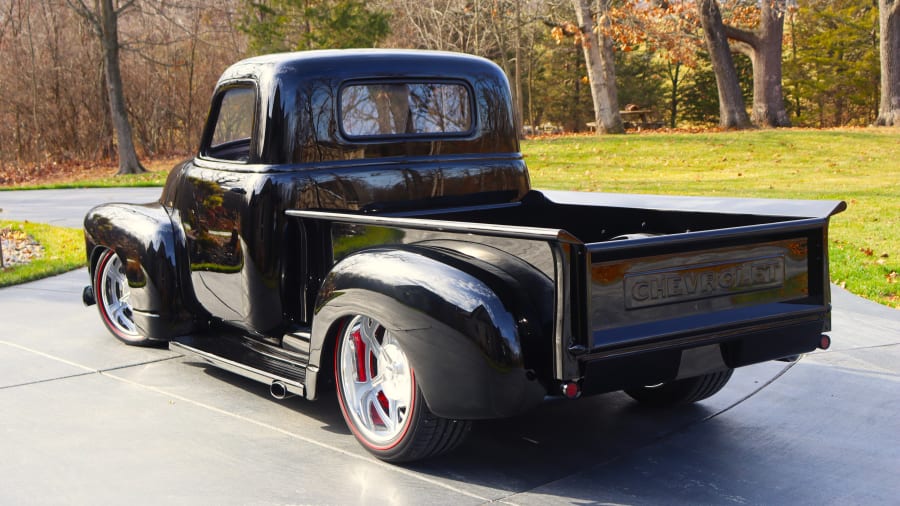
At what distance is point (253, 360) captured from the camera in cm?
465

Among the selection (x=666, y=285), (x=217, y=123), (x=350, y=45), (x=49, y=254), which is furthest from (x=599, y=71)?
(x=666, y=285)

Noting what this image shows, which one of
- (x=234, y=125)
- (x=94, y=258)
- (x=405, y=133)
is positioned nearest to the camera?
(x=405, y=133)

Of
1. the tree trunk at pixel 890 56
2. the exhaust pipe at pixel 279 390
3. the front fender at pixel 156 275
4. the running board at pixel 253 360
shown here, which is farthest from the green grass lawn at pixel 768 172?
the exhaust pipe at pixel 279 390

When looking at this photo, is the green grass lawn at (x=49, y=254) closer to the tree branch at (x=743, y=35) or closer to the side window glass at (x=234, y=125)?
the side window glass at (x=234, y=125)

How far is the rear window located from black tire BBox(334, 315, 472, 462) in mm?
1286

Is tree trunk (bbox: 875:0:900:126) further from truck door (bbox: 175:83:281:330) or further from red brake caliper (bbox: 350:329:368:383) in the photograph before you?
red brake caliper (bbox: 350:329:368:383)

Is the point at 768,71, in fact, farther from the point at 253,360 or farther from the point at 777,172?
the point at 253,360

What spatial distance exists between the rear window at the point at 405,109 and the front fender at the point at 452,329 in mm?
1293

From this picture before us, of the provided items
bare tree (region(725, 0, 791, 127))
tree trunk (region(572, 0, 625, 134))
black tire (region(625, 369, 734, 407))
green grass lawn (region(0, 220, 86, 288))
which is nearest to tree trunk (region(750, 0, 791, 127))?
bare tree (region(725, 0, 791, 127))

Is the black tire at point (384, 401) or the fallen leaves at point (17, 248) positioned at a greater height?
the fallen leaves at point (17, 248)

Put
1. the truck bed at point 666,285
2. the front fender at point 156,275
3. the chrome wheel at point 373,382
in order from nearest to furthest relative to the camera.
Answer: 1. the truck bed at point 666,285
2. the chrome wheel at point 373,382
3. the front fender at point 156,275

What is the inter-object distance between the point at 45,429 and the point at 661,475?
285 cm

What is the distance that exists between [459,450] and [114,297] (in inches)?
119

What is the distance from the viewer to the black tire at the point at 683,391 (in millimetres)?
4531
